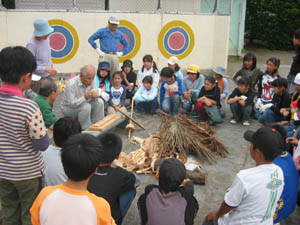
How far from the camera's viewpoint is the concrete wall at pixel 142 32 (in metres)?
8.29

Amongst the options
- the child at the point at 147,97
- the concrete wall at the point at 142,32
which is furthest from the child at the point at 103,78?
the concrete wall at the point at 142,32

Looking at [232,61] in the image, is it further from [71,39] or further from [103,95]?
[103,95]

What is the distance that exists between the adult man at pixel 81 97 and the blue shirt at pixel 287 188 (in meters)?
3.26

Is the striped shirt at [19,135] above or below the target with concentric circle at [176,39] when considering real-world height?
below

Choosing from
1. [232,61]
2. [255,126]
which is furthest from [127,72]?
[232,61]

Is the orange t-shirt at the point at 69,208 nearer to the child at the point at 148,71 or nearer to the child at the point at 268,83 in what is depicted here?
the child at the point at 268,83

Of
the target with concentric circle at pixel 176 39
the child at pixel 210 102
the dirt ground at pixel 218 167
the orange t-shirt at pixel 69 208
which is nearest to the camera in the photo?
the orange t-shirt at pixel 69 208

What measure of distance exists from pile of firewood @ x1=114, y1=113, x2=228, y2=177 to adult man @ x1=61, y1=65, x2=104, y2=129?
880 mm

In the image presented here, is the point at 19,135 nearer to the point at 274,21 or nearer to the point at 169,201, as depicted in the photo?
the point at 169,201

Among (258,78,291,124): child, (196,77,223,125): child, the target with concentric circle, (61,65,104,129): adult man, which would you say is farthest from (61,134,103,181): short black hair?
the target with concentric circle

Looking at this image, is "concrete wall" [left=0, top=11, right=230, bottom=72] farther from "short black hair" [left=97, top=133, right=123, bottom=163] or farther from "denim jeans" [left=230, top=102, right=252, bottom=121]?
"short black hair" [left=97, top=133, right=123, bottom=163]

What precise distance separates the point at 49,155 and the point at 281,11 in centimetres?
1556

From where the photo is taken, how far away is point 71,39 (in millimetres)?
8820

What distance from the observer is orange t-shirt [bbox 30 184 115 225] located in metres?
1.68
